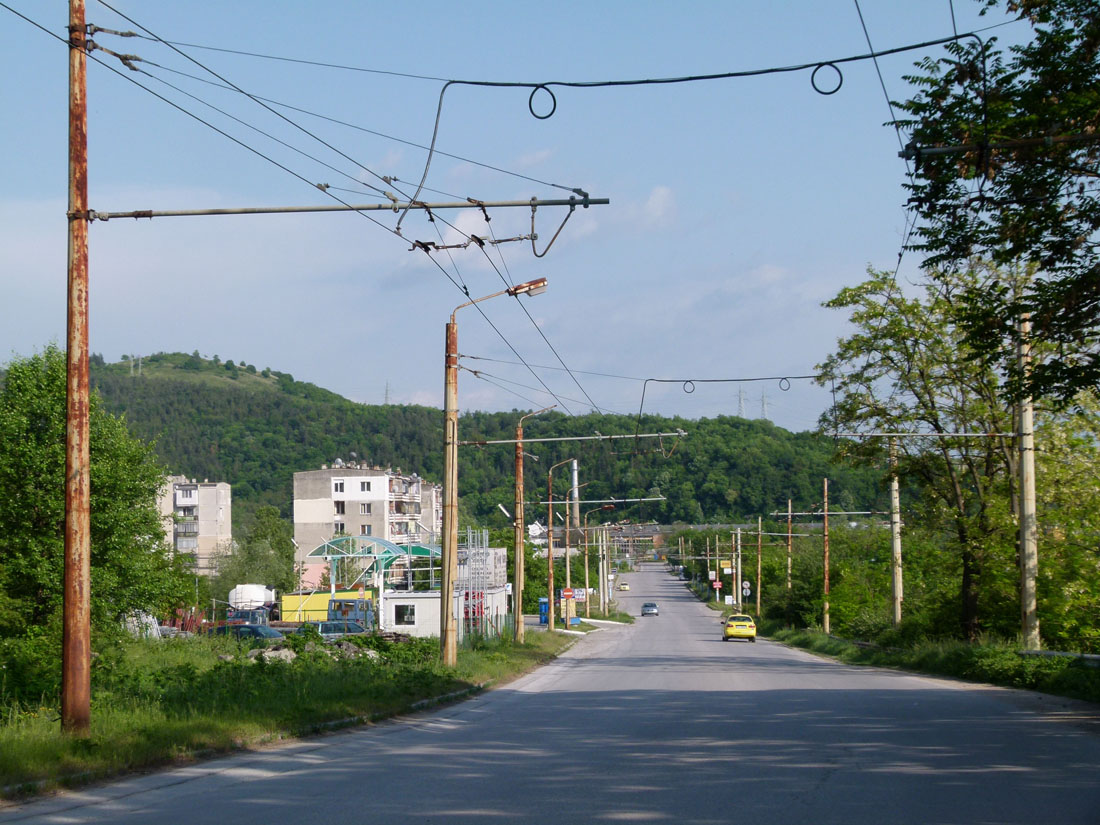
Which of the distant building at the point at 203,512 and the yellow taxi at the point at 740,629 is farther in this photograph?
the distant building at the point at 203,512

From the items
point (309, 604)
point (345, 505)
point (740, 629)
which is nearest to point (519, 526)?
point (740, 629)

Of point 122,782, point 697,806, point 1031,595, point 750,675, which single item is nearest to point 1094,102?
point 697,806

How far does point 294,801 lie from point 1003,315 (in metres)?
11.5

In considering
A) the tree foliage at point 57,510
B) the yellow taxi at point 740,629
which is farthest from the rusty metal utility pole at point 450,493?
the yellow taxi at point 740,629

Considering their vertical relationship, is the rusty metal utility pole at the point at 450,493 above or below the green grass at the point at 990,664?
above

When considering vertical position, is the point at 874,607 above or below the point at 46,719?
below

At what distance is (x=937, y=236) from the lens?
15531mm

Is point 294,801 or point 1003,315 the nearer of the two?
point 294,801

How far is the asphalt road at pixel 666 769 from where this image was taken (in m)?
9.25

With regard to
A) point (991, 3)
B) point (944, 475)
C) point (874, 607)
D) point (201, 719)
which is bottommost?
point (874, 607)

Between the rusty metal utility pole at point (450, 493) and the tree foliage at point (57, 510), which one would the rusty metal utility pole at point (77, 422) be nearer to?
the rusty metal utility pole at point (450, 493)

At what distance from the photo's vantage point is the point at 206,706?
51.4 feet

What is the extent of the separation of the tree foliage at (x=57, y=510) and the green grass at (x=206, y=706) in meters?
6.35

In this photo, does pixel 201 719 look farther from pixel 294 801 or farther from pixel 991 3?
pixel 991 3
